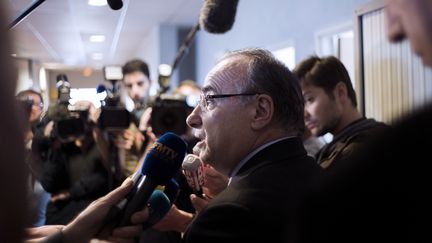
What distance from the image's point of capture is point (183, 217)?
1.27 m

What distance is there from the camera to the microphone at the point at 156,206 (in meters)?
0.94

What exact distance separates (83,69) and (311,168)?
803 mm

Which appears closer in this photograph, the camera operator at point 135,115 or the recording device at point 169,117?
the camera operator at point 135,115

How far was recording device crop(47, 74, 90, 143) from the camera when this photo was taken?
53.1 inches

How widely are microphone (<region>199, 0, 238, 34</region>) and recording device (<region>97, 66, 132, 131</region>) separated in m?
0.41

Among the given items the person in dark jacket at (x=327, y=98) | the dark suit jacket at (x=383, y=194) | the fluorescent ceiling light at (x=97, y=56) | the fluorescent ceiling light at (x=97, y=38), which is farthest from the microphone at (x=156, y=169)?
the fluorescent ceiling light at (x=97, y=56)

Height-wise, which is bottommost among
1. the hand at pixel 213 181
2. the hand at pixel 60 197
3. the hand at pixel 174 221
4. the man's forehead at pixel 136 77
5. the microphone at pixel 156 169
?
the hand at pixel 174 221

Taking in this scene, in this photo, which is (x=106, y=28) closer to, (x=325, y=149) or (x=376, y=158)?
(x=325, y=149)

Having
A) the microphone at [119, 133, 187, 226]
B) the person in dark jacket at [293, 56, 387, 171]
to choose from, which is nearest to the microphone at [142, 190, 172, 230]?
the microphone at [119, 133, 187, 226]

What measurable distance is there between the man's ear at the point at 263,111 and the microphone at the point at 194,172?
0.18 meters

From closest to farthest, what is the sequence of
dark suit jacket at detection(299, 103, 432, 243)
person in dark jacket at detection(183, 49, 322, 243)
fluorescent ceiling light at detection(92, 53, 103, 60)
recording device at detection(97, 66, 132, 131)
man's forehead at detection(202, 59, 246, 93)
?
dark suit jacket at detection(299, 103, 432, 243)
person in dark jacket at detection(183, 49, 322, 243)
man's forehead at detection(202, 59, 246, 93)
recording device at detection(97, 66, 132, 131)
fluorescent ceiling light at detection(92, 53, 103, 60)

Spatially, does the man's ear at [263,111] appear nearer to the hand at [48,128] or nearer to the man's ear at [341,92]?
the hand at [48,128]

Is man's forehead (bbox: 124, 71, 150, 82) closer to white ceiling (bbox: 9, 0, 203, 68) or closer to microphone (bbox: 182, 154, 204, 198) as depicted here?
white ceiling (bbox: 9, 0, 203, 68)

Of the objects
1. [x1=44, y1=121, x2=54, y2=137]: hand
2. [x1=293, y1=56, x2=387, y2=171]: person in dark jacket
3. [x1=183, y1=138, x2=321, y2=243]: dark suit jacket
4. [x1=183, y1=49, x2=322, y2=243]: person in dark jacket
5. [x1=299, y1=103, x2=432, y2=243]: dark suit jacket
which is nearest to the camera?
[x1=299, y1=103, x2=432, y2=243]: dark suit jacket
